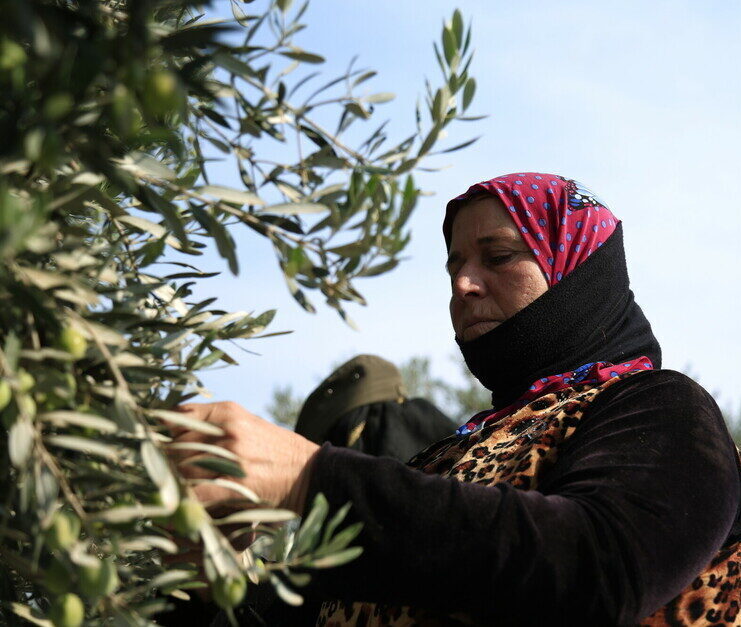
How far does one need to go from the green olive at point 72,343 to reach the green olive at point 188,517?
8.9 inches

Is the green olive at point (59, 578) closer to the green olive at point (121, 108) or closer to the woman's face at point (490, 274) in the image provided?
the green olive at point (121, 108)

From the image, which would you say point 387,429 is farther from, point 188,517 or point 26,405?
point 26,405

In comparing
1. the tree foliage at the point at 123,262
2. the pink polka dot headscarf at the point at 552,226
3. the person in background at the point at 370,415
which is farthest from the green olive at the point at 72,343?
the person in background at the point at 370,415

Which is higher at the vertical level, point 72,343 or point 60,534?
point 72,343

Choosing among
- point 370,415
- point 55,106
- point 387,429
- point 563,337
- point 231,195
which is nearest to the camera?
point 55,106

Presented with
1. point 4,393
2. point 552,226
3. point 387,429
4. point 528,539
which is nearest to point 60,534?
point 4,393

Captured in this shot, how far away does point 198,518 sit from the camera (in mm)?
1172

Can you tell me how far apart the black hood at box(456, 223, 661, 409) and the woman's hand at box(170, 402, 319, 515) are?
3.56ft

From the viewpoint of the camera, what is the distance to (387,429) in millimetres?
4707

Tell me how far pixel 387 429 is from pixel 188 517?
3568 mm

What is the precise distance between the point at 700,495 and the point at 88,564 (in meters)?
1.19

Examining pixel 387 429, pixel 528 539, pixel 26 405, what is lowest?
pixel 387 429

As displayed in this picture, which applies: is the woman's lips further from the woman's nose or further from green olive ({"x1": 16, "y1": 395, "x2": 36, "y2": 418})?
green olive ({"x1": 16, "y1": 395, "x2": 36, "y2": 418})

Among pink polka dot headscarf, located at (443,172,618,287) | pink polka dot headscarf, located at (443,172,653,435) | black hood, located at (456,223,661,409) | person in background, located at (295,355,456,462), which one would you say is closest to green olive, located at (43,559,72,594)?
pink polka dot headscarf, located at (443,172,653,435)
